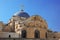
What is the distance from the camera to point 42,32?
38.7 metres

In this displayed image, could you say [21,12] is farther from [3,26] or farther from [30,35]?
[30,35]

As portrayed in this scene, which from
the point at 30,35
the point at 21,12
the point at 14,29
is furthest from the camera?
the point at 21,12

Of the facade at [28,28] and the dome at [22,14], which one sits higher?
the dome at [22,14]

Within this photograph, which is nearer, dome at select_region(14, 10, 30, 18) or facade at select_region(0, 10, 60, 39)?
facade at select_region(0, 10, 60, 39)

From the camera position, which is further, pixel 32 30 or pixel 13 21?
pixel 13 21

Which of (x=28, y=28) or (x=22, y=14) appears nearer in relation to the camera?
(x=28, y=28)

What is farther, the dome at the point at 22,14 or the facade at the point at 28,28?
the dome at the point at 22,14

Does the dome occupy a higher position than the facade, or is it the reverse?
the dome

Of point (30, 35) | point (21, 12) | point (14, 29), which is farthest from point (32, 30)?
point (21, 12)

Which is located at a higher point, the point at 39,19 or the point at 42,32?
the point at 39,19

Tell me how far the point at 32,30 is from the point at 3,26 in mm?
7508

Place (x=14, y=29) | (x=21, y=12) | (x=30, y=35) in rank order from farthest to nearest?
(x=21, y=12), (x=14, y=29), (x=30, y=35)

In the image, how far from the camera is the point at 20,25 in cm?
3856

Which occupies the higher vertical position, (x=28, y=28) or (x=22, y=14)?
(x=22, y=14)
